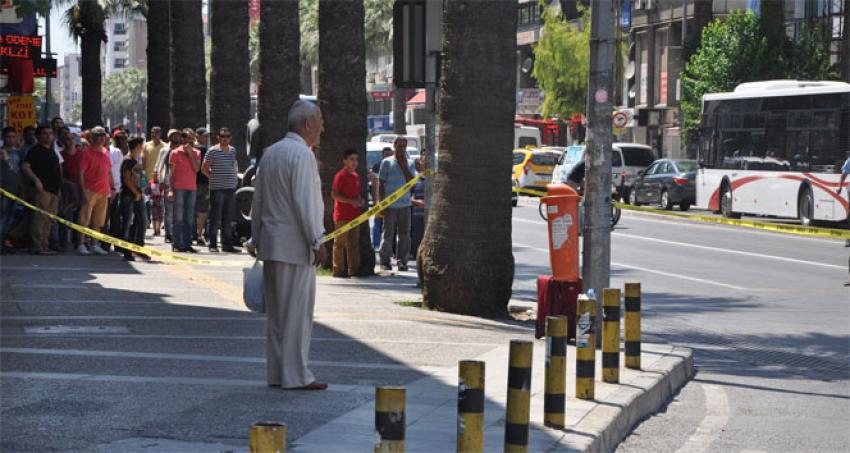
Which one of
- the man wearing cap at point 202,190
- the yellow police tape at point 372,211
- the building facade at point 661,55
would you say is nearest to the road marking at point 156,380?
the yellow police tape at point 372,211

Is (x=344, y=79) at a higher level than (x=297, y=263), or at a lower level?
higher

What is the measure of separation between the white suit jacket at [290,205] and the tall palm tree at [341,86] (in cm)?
1003

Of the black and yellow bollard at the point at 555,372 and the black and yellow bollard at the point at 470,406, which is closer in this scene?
the black and yellow bollard at the point at 470,406

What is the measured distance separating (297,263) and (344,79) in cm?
1043

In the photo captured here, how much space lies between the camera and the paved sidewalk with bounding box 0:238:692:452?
827 cm

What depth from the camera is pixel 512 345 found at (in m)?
7.30

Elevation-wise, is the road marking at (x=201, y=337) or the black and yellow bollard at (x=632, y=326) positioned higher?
the black and yellow bollard at (x=632, y=326)

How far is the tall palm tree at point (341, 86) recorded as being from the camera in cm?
1989

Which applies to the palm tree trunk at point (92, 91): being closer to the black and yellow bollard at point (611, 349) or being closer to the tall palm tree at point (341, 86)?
the tall palm tree at point (341, 86)

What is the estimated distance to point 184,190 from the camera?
75.3 feet

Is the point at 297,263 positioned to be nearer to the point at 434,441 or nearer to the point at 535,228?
the point at 434,441

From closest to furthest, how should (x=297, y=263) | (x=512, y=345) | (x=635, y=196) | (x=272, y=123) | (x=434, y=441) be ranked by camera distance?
(x=512, y=345), (x=434, y=441), (x=297, y=263), (x=272, y=123), (x=635, y=196)

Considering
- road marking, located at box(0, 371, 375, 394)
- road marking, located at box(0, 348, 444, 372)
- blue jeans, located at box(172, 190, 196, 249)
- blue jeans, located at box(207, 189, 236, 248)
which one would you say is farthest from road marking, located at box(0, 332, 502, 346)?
blue jeans, located at box(207, 189, 236, 248)

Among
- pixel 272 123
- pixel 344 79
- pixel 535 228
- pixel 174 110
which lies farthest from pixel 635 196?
pixel 344 79
